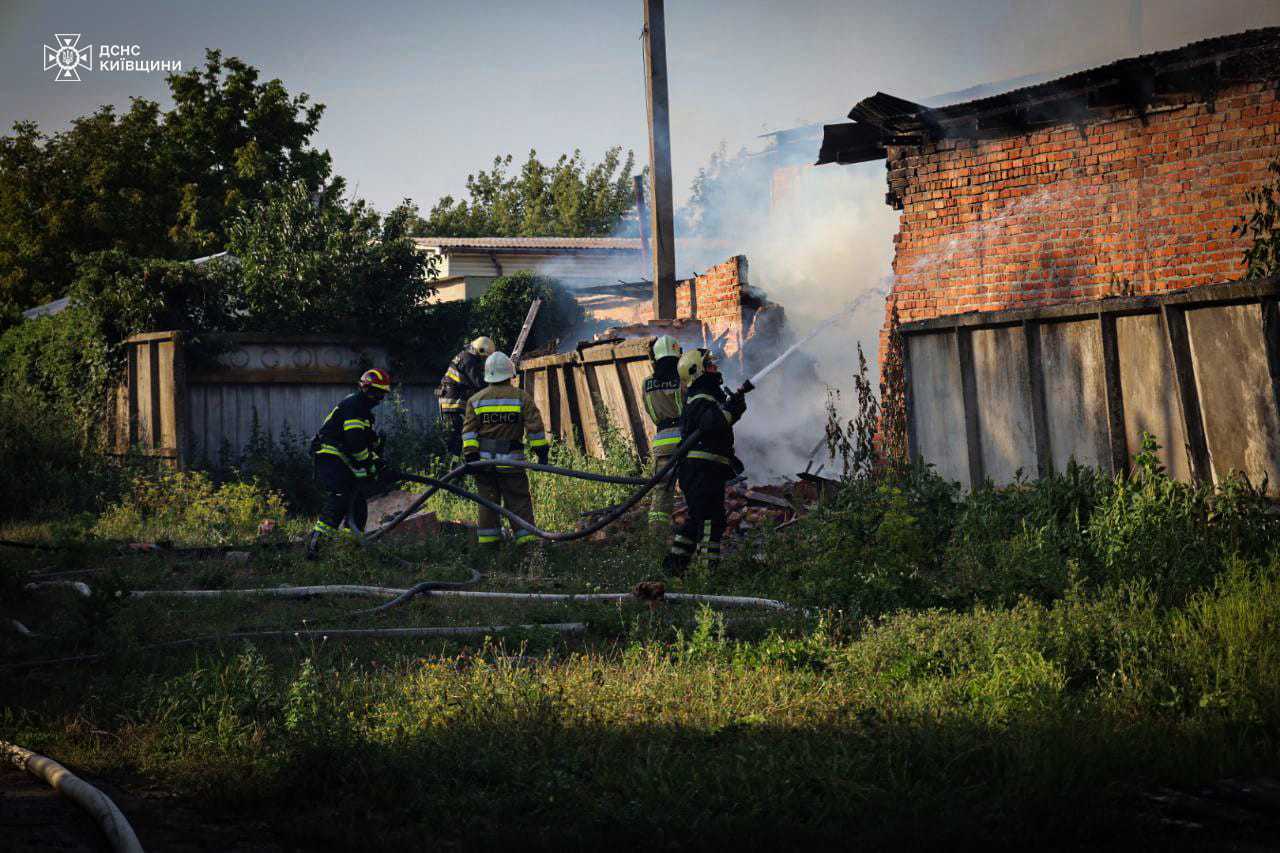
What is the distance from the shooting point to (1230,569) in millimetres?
6395

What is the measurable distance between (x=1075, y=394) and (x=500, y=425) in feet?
17.5

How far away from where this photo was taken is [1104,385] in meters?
8.41

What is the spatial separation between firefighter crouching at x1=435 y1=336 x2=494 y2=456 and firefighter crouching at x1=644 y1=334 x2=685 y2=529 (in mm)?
2971

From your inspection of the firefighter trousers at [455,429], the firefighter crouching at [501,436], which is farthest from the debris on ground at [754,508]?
the firefighter trousers at [455,429]

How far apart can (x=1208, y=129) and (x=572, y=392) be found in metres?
8.11

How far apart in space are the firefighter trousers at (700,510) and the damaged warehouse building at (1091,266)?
5.76 ft

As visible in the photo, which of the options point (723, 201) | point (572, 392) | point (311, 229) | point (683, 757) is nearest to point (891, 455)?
point (572, 392)

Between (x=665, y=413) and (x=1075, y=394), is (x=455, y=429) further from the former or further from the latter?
(x=1075, y=394)

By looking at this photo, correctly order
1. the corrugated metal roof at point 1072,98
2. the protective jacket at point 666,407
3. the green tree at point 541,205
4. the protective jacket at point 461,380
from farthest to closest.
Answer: the green tree at point 541,205 → the protective jacket at point 461,380 → the protective jacket at point 666,407 → the corrugated metal roof at point 1072,98

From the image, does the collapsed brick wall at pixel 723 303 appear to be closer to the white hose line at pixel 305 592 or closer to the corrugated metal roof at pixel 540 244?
the white hose line at pixel 305 592

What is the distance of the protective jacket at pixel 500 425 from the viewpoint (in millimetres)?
11117

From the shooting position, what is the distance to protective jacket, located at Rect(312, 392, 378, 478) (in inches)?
441

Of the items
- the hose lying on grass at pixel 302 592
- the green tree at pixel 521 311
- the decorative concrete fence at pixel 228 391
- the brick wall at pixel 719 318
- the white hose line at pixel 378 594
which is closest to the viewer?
the white hose line at pixel 378 594

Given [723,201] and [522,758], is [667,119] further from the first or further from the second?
[723,201]
